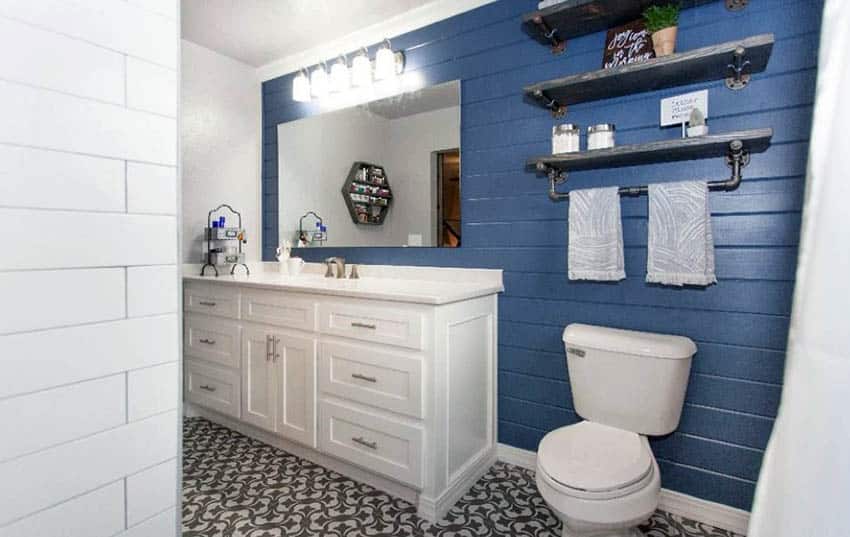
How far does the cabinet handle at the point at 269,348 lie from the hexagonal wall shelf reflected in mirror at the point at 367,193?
33.9 inches

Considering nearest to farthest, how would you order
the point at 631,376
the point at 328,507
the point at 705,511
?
the point at 631,376 < the point at 705,511 < the point at 328,507

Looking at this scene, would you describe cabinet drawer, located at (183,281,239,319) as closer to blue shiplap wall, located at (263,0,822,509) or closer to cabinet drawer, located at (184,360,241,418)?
cabinet drawer, located at (184,360,241,418)

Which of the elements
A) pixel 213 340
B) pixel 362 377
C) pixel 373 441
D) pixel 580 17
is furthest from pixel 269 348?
pixel 580 17

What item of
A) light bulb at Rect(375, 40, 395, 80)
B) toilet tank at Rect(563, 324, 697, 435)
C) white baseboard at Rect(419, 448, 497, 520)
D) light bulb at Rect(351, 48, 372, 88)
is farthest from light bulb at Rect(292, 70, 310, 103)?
white baseboard at Rect(419, 448, 497, 520)

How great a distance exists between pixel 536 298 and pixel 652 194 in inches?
26.2

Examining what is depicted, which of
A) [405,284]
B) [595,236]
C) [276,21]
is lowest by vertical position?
[405,284]

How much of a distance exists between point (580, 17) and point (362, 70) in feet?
4.20

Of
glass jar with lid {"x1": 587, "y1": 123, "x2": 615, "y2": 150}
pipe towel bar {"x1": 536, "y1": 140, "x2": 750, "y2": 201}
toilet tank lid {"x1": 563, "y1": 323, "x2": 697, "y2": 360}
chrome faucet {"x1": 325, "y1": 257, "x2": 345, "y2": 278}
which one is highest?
glass jar with lid {"x1": 587, "y1": 123, "x2": 615, "y2": 150}

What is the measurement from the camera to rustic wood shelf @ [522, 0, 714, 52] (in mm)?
1707

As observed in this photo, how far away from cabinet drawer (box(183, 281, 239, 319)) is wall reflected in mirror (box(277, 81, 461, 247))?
652 mm

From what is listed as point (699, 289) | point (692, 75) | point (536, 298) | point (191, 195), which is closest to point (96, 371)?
point (536, 298)

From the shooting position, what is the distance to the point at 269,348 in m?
2.22

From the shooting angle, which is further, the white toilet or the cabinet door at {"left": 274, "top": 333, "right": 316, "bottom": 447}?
the cabinet door at {"left": 274, "top": 333, "right": 316, "bottom": 447}

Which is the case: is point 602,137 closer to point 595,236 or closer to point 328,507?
point 595,236
